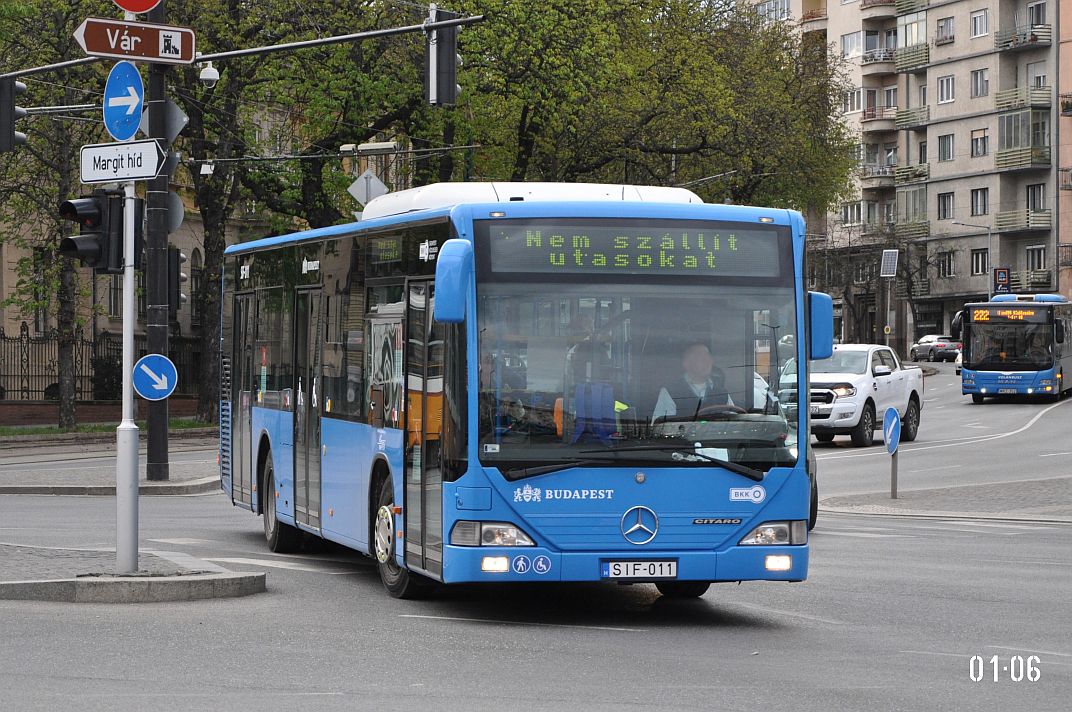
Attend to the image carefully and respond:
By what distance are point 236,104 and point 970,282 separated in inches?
2548

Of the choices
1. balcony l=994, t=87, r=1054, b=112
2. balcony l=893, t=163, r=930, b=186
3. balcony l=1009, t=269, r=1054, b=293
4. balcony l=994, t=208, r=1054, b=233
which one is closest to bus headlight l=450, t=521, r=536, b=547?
balcony l=1009, t=269, r=1054, b=293

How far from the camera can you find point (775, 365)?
442 inches

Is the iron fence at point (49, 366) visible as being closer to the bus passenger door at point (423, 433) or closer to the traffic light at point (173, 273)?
the traffic light at point (173, 273)

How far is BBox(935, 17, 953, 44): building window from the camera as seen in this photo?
98438 mm

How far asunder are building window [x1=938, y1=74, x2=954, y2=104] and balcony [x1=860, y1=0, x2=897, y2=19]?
6.18 m

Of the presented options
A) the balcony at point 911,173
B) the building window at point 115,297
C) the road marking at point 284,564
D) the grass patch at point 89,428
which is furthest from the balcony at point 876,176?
the road marking at point 284,564

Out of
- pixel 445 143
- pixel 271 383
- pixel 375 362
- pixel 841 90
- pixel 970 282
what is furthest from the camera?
pixel 970 282

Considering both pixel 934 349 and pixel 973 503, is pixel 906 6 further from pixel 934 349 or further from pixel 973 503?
pixel 973 503

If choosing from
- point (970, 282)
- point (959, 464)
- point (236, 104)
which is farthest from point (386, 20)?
point (970, 282)

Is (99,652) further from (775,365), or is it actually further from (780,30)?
(780,30)

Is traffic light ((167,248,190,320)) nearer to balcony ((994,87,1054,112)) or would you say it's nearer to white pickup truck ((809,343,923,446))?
white pickup truck ((809,343,923,446))

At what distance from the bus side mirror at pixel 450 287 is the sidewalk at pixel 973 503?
12.4 meters

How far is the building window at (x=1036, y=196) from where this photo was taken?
94.0m

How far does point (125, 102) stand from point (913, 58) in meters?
93.0
